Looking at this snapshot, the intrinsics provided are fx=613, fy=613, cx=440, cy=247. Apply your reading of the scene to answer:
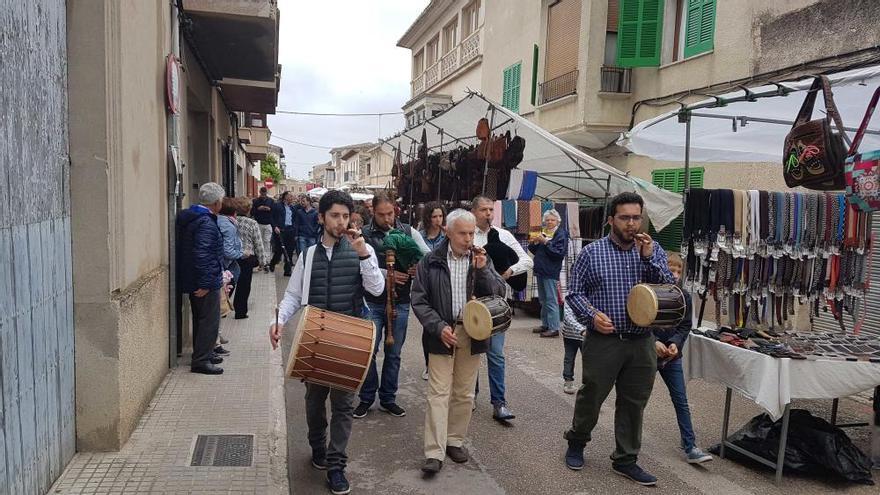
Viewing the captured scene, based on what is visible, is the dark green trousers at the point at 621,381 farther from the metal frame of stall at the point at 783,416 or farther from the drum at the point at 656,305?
the metal frame of stall at the point at 783,416

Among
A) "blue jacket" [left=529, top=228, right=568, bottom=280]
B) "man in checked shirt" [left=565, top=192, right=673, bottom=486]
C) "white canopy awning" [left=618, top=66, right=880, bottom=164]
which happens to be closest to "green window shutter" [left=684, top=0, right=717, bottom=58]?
"white canopy awning" [left=618, top=66, right=880, bottom=164]

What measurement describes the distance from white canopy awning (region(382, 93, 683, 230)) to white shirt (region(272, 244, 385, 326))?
5966mm

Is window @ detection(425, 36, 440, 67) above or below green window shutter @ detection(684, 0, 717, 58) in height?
above

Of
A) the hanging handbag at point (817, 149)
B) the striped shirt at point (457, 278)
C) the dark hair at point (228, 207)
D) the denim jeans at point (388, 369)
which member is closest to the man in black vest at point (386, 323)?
the denim jeans at point (388, 369)

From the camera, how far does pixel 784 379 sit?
13.1 ft

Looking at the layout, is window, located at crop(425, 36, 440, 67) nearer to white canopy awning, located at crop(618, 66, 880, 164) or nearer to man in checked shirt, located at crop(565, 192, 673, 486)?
white canopy awning, located at crop(618, 66, 880, 164)

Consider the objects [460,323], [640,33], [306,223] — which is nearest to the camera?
[460,323]

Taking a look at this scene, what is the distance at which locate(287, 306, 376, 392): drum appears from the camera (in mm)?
3488

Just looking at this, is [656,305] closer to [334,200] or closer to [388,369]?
[334,200]

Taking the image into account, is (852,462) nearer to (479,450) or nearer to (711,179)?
(479,450)

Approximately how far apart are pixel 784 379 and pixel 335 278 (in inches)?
117

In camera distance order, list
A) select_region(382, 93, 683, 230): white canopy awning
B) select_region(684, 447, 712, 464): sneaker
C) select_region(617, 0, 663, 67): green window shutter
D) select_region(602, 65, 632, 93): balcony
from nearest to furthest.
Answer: select_region(684, 447, 712, 464): sneaker
select_region(382, 93, 683, 230): white canopy awning
select_region(617, 0, 663, 67): green window shutter
select_region(602, 65, 632, 93): balcony

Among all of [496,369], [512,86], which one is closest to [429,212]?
[496,369]

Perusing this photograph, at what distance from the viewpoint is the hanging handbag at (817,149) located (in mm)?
4461
